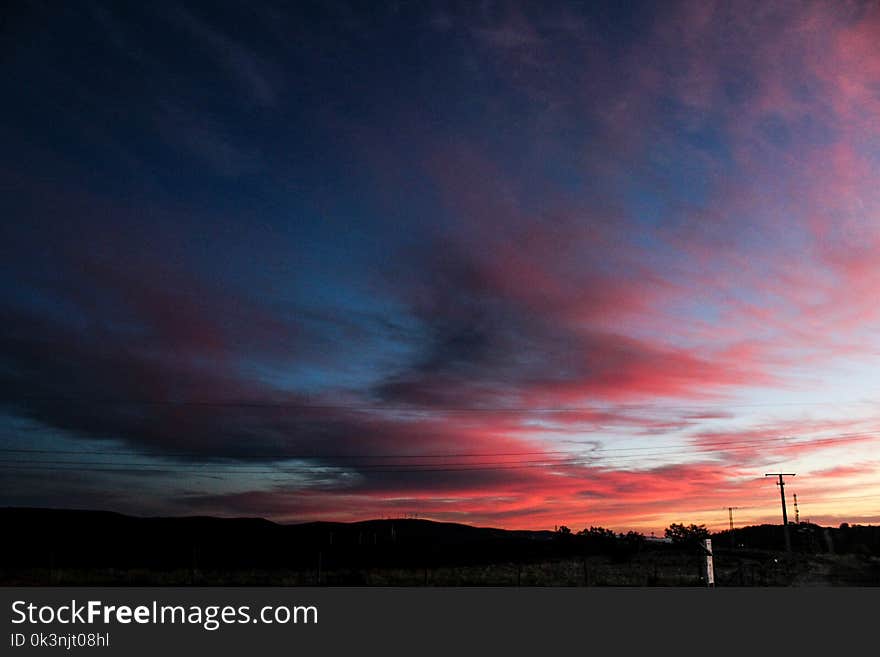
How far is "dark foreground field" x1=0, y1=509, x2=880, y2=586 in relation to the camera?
132ft

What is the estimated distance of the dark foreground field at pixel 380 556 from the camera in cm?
4028

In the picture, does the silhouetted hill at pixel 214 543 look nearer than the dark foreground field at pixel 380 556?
No

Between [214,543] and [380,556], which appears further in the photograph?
[214,543]

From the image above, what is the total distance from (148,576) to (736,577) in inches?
1309

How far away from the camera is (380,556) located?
81875mm

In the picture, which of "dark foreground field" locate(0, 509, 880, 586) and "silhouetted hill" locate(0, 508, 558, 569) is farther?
"silhouetted hill" locate(0, 508, 558, 569)
